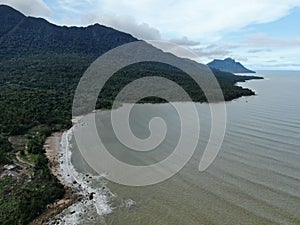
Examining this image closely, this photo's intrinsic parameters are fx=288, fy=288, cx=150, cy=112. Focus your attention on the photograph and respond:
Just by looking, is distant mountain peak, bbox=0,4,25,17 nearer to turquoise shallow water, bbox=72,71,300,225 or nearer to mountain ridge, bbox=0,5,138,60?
mountain ridge, bbox=0,5,138,60

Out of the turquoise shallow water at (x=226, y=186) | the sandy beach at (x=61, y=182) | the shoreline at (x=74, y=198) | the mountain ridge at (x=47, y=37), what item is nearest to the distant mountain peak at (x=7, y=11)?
the mountain ridge at (x=47, y=37)

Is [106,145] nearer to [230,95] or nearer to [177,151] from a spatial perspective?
[177,151]

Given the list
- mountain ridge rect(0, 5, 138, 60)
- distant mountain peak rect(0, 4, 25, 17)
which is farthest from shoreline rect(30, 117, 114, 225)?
distant mountain peak rect(0, 4, 25, 17)

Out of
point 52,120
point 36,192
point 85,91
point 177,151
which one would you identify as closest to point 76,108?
point 52,120

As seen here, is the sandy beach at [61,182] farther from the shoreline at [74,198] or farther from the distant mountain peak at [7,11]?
the distant mountain peak at [7,11]

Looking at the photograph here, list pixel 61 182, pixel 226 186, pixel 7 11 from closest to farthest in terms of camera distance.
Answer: pixel 226 186 → pixel 61 182 → pixel 7 11

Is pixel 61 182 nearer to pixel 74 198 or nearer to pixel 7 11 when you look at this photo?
pixel 74 198

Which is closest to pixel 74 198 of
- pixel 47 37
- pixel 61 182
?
pixel 61 182

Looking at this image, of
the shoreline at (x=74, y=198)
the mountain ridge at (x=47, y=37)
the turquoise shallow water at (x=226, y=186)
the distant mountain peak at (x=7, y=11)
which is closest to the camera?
the shoreline at (x=74, y=198)
